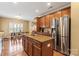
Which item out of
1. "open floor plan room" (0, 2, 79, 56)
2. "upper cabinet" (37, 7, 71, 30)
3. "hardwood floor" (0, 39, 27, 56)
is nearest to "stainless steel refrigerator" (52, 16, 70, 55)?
"open floor plan room" (0, 2, 79, 56)

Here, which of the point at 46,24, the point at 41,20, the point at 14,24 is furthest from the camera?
the point at 41,20

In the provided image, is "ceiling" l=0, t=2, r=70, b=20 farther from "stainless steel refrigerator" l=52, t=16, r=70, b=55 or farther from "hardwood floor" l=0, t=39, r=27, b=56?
"hardwood floor" l=0, t=39, r=27, b=56

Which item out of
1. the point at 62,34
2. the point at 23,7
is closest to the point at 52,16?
the point at 62,34

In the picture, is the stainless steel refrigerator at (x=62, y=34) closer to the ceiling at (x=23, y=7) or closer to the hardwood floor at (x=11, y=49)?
the ceiling at (x=23, y=7)

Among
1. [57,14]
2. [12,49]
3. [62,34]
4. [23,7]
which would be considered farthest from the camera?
[57,14]

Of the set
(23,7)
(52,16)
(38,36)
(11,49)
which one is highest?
(23,7)

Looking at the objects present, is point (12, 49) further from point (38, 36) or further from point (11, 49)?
point (38, 36)

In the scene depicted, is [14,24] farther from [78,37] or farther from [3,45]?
[78,37]

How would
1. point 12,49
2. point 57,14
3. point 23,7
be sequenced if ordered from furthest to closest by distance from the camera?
point 57,14
point 12,49
point 23,7

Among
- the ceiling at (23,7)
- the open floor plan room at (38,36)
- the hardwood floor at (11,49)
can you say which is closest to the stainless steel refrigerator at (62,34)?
the open floor plan room at (38,36)

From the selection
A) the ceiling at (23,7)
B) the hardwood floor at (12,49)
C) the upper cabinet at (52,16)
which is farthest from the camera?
the upper cabinet at (52,16)

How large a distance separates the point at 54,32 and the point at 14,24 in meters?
1.54

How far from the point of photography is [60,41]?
11.6 ft

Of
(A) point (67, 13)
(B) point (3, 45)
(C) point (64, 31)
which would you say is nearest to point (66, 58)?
(C) point (64, 31)
